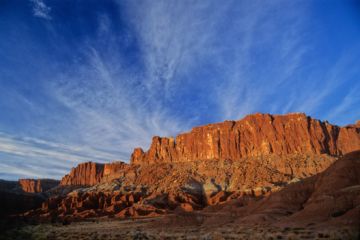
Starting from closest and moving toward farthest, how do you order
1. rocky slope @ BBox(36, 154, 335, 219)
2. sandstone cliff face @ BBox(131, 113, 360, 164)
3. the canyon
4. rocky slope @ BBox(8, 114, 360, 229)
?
the canyon, rocky slope @ BBox(36, 154, 335, 219), rocky slope @ BBox(8, 114, 360, 229), sandstone cliff face @ BBox(131, 113, 360, 164)

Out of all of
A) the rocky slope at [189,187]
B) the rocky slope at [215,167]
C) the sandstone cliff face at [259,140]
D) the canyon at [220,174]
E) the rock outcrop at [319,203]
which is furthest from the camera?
the sandstone cliff face at [259,140]

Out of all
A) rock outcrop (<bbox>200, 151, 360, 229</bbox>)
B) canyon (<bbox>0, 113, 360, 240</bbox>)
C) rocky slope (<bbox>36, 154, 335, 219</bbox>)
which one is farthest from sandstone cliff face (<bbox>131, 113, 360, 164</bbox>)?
rock outcrop (<bbox>200, 151, 360, 229</bbox>)

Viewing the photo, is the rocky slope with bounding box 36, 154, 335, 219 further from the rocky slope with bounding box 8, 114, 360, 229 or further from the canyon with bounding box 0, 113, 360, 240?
the canyon with bounding box 0, 113, 360, 240

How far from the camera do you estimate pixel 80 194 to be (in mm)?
132375

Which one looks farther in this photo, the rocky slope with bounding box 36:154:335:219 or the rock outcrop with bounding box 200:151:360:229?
the rocky slope with bounding box 36:154:335:219

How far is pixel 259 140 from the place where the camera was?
485ft

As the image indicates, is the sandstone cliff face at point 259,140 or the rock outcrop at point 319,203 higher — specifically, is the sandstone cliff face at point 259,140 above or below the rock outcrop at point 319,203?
above

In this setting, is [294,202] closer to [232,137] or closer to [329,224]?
[329,224]

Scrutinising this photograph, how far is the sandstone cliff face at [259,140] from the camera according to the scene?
141125 mm

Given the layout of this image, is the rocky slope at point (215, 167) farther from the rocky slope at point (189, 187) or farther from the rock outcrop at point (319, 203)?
the rock outcrop at point (319, 203)

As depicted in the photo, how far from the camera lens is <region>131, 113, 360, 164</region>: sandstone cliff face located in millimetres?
141125

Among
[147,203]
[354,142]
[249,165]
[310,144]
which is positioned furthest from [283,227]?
[354,142]

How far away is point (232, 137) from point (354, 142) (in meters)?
61.5

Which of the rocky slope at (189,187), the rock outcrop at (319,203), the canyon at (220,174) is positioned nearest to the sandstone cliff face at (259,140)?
the canyon at (220,174)
